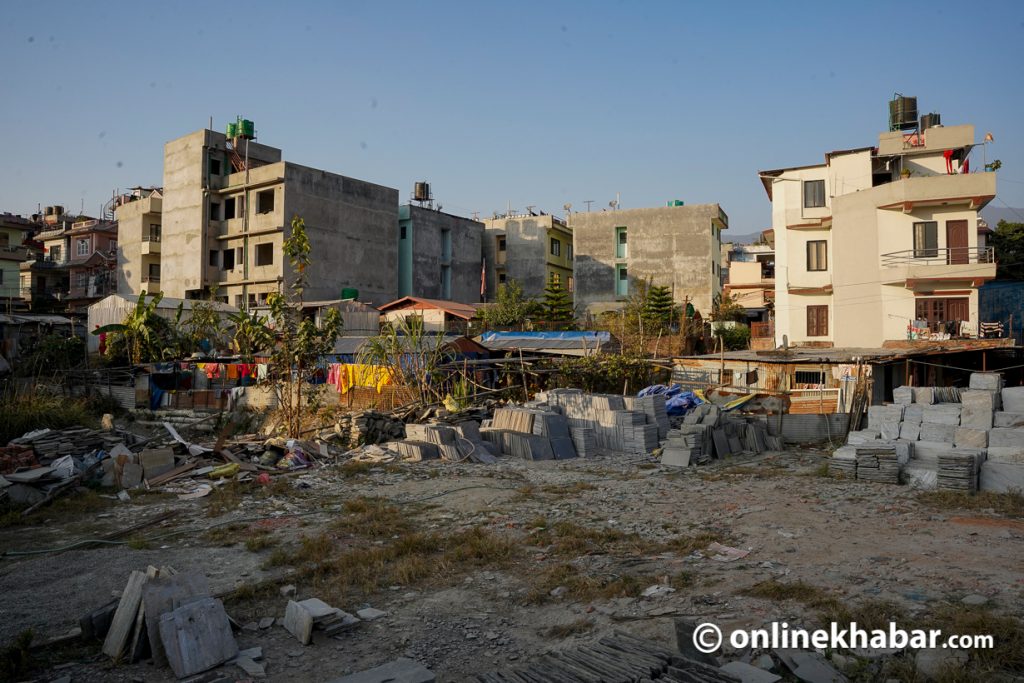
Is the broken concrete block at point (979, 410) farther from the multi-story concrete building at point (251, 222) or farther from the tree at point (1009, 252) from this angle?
the multi-story concrete building at point (251, 222)

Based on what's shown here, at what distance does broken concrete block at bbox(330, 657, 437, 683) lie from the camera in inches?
180

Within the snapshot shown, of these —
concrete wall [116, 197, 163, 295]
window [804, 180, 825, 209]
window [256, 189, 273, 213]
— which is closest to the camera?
window [804, 180, 825, 209]

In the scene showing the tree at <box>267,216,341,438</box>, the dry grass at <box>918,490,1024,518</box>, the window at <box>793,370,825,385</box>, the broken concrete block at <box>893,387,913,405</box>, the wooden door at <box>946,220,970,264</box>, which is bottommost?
Result: the dry grass at <box>918,490,1024,518</box>

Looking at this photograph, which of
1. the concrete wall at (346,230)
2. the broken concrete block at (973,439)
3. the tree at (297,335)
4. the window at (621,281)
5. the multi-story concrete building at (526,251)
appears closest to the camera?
the broken concrete block at (973,439)

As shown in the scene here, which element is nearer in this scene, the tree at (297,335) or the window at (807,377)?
the tree at (297,335)

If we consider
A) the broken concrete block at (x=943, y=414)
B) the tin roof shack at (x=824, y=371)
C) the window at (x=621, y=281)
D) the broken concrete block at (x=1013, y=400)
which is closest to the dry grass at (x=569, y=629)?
the broken concrete block at (x=943, y=414)

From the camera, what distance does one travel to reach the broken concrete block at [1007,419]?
12227 millimetres

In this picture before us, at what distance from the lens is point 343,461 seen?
14055mm

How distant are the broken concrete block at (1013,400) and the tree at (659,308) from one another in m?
24.0

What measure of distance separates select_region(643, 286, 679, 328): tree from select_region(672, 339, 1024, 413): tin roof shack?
14878mm

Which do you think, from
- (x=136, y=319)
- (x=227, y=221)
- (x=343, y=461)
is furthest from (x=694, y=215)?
(x=343, y=461)

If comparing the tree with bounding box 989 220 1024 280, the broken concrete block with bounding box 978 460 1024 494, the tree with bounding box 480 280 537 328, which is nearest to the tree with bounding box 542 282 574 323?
the tree with bounding box 480 280 537 328

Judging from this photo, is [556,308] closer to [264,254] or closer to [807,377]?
[264,254]

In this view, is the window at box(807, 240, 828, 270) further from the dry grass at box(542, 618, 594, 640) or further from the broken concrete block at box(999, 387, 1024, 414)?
the dry grass at box(542, 618, 594, 640)
